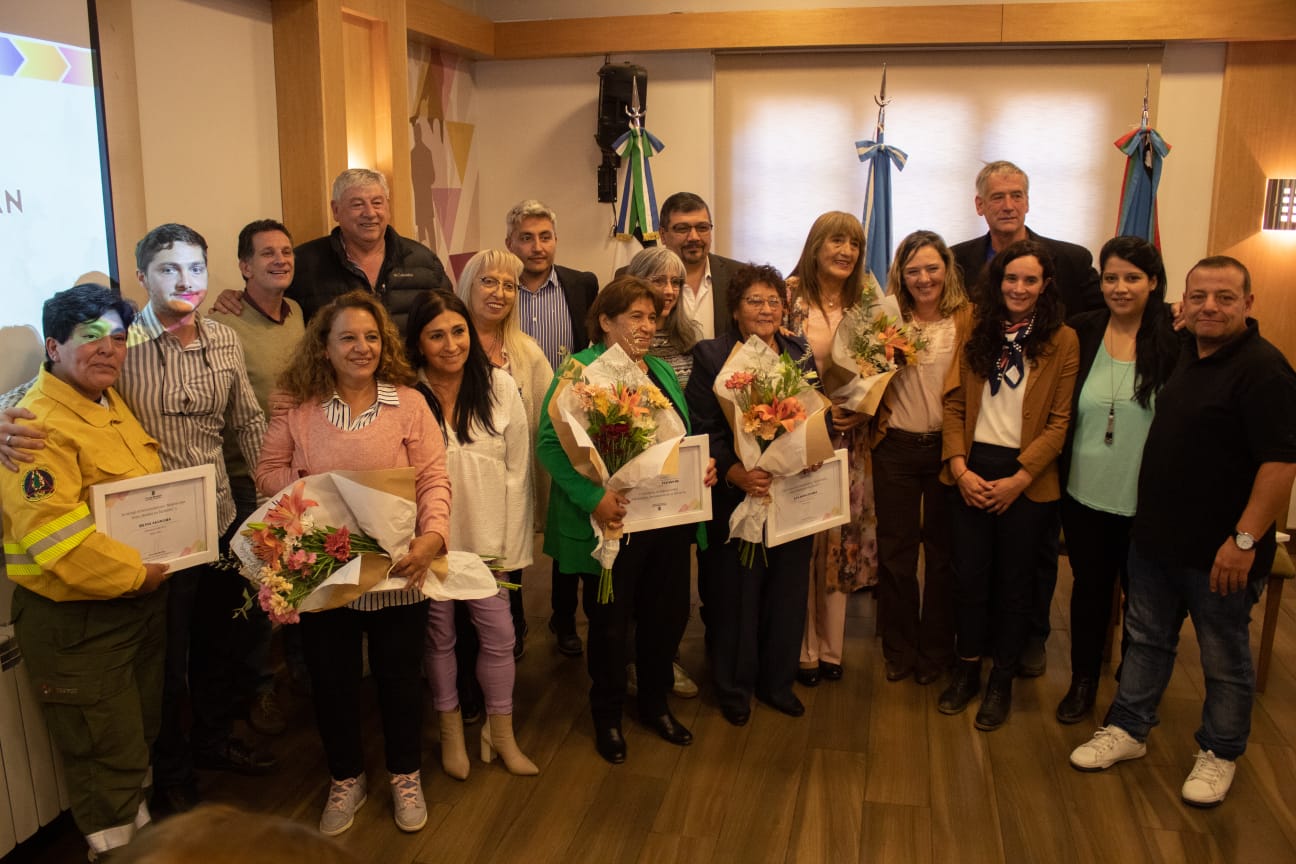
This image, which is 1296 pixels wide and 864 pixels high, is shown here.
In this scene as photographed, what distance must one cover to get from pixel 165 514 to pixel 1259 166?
17.8 ft

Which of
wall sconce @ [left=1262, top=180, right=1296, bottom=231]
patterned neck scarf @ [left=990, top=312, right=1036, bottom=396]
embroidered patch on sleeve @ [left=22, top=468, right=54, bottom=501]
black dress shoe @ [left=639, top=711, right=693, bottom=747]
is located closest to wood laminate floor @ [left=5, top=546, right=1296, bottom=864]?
black dress shoe @ [left=639, top=711, right=693, bottom=747]

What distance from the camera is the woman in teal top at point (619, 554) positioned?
298cm

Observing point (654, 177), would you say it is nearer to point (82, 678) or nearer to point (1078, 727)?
point (1078, 727)

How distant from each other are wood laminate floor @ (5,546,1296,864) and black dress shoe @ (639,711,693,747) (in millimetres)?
28

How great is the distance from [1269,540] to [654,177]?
3974mm

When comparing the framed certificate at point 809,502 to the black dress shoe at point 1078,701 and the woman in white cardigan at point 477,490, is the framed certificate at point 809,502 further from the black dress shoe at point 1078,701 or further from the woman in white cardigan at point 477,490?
the black dress shoe at point 1078,701

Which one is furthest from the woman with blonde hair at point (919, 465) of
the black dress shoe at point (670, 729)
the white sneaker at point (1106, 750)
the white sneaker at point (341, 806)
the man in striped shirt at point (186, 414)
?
the man in striped shirt at point (186, 414)

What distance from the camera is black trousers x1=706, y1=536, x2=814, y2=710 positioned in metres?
3.35

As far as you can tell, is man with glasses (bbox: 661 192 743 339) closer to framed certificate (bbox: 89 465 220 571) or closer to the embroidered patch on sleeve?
framed certificate (bbox: 89 465 220 571)

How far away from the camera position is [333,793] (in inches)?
111

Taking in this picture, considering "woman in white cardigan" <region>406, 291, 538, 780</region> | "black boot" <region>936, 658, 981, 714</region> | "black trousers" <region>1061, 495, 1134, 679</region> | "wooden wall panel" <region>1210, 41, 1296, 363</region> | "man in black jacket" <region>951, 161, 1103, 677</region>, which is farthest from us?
"wooden wall panel" <region>1210, 41, 1296, 363</region>

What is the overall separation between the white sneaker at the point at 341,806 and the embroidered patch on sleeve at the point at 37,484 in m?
1.09

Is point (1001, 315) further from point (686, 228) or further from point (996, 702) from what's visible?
point (996, 702)

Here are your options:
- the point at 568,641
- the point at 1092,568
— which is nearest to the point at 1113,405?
the point at 1092,568
